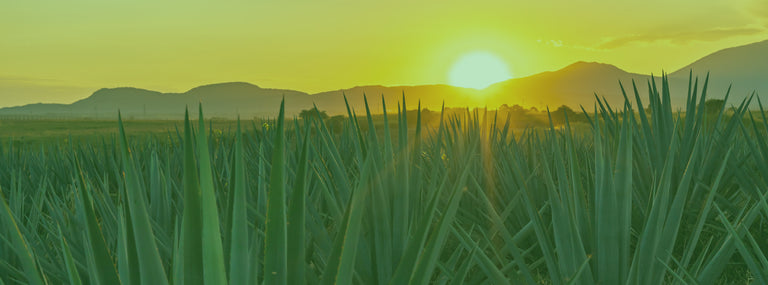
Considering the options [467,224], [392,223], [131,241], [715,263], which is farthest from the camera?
[467,224]

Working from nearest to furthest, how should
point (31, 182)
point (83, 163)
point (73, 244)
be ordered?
point (73, 244) → point (31, 182) → point (83, 163)

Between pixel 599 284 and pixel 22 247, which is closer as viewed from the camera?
pixel 22 247

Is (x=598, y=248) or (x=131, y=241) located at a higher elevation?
(x=131, y=241)

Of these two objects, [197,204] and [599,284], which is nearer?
[197,204]

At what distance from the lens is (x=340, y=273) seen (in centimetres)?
62

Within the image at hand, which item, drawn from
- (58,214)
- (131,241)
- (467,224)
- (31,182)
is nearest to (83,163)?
(31,182)

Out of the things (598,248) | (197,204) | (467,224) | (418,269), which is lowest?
(467,224)

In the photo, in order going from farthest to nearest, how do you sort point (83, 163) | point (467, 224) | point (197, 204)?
point (83, 163)
point (467, 224)
point (197, 204)

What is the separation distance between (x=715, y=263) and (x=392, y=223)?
30.2 inches

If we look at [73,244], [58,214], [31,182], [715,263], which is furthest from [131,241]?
[31,182]

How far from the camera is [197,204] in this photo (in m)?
0.58

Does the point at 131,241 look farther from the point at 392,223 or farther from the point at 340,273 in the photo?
the point at 392,223

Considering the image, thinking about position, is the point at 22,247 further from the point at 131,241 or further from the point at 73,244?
the point at 73,244

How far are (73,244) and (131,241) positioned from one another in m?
1.53
